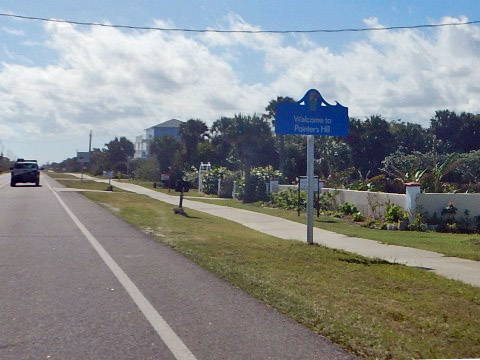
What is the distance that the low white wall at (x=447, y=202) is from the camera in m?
23.3

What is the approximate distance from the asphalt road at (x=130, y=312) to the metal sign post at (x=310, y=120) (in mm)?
4212

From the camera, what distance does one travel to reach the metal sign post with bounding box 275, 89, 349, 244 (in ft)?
57.1

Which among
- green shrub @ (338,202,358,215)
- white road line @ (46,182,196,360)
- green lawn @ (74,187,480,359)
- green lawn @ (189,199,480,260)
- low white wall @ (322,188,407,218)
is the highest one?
low white wall @ (322,188,407,218)

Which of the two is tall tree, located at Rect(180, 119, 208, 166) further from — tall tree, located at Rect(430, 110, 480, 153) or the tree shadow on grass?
the tree shadow on grass

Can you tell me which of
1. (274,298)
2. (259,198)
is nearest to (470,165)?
(259,198)

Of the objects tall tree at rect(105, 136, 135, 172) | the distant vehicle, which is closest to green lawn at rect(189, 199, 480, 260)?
the distant vehicle

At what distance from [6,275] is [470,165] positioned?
35008mm

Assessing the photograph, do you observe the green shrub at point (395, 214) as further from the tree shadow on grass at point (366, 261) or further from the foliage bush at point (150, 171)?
the foliage bush at point (150, 171)

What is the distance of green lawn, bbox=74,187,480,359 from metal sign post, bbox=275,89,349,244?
1692 millimetres

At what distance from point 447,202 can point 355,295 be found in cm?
1425

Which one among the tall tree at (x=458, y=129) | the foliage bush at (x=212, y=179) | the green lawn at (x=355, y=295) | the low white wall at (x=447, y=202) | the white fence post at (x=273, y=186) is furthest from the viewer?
the tall tree at (x=458, y=129)

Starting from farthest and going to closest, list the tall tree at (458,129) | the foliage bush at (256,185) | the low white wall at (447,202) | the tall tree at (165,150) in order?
the tall tree at (165,150) → the tall tree at (458,129) → the foliage bush at (256,185) → the low white wall at (447,202)

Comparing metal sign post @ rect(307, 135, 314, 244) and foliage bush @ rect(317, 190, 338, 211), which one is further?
foliage bush @ rect(317, 190, 338, 211)

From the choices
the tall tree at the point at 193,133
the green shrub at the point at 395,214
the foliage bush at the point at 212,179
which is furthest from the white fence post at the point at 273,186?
the tall tree at the point at 193,133
